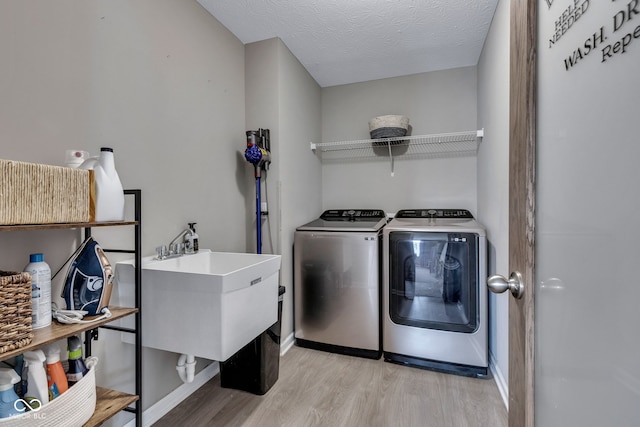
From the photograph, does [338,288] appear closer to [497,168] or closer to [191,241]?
[191,241]

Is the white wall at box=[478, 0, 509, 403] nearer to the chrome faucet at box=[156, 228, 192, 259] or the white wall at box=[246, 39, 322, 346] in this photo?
the white wall at box=[246, 39, 322, 346]

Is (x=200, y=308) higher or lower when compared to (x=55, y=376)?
higher

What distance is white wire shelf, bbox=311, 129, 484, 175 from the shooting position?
2660mm

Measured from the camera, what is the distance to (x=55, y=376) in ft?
3.08

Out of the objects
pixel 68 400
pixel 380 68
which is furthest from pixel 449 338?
pixel 380 68

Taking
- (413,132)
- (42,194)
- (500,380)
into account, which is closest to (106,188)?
(42,194)

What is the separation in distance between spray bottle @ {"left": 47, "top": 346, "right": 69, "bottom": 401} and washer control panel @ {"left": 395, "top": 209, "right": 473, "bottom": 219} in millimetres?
2513

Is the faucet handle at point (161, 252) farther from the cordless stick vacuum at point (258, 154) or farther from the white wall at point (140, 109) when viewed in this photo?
the cordless stick vacuum at point (258, 154)

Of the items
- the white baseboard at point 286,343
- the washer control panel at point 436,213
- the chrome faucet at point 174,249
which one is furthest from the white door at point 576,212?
the washer control panel at point 436,213

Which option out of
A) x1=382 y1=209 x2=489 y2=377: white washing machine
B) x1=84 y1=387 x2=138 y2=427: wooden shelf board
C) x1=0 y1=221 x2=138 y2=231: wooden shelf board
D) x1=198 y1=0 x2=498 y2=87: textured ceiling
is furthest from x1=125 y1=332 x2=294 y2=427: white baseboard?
x1=198 y1=0 x2=498 y2=87: textured ceiling

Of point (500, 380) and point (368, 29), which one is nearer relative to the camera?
point (500, 380)

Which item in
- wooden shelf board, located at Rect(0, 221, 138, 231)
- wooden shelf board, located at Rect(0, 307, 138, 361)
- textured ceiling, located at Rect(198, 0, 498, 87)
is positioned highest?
textured ceiling, located at Rect(198, 0, 498, 87)

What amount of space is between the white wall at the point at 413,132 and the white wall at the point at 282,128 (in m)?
0.62

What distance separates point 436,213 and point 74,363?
2609 mm
